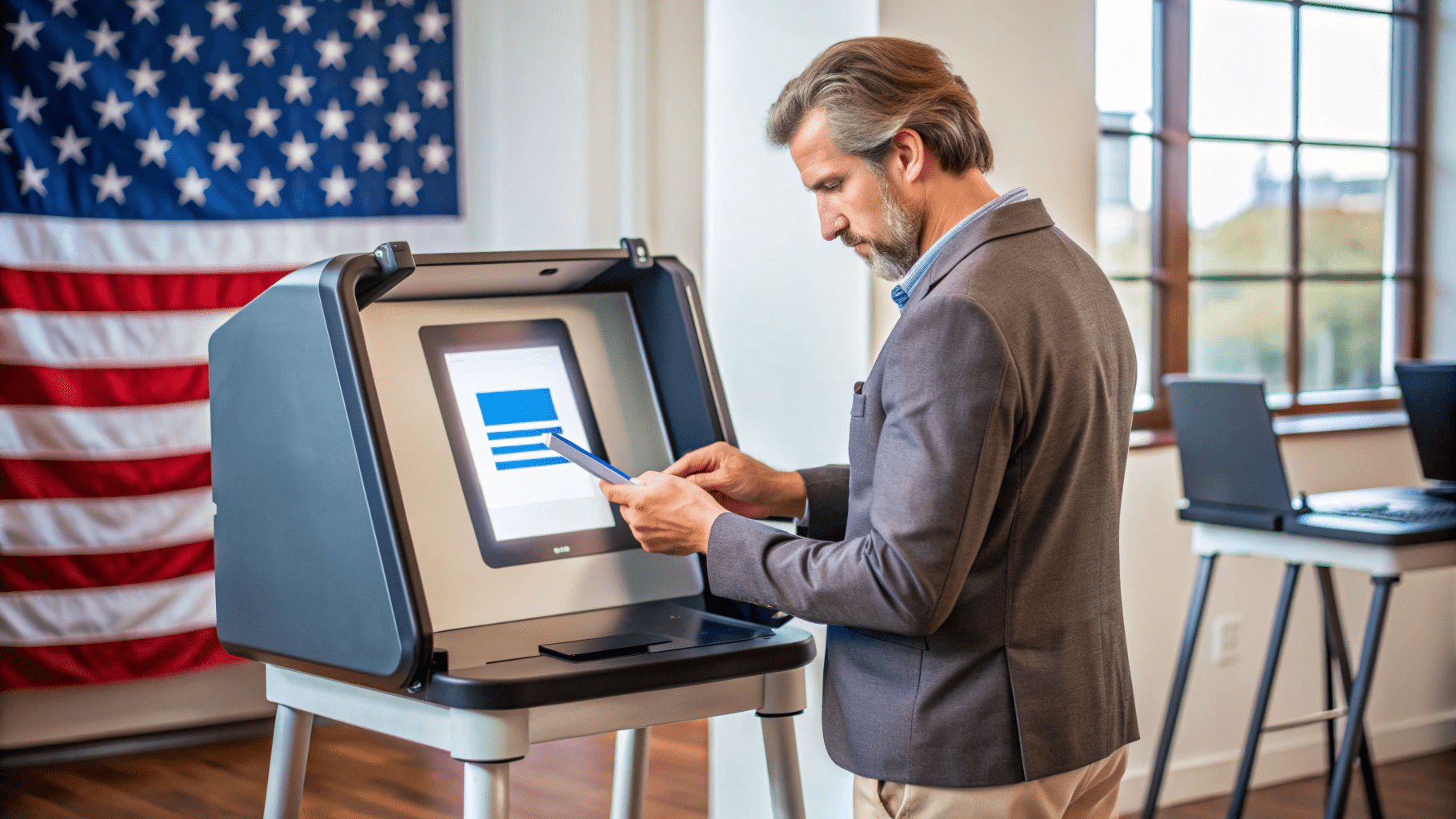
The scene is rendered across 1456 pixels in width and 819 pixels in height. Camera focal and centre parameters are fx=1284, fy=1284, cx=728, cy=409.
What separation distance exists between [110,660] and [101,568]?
0.82 feet

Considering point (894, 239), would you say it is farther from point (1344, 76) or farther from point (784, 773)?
point (1344, 76)

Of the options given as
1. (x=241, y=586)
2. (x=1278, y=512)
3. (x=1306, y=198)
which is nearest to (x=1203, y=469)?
(x=1278, y=512)

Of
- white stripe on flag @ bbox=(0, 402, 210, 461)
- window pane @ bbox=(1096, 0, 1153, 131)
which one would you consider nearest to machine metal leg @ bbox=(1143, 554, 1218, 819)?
window pane @ bbox=(1096, 0, 1153, 131)

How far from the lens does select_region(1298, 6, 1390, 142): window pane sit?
370 cm

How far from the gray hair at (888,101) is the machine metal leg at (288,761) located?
0.87 meters

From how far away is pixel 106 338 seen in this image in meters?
3.40

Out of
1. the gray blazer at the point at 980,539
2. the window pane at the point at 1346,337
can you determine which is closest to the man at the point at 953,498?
the gray blazer at the point at 980,539

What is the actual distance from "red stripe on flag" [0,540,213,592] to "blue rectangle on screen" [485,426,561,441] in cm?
234

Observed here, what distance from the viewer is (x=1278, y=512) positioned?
102 inches

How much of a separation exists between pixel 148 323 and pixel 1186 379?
2.63 m

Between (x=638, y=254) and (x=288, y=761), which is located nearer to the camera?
(x=288, y=761)

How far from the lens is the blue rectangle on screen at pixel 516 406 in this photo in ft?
4.91

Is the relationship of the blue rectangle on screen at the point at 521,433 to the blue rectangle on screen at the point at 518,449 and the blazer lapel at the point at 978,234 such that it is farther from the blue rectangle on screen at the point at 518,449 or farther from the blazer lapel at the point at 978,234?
the blazer lapel at the point at 978,234

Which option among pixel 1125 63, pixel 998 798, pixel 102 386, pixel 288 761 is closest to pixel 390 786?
pixel 102 386
